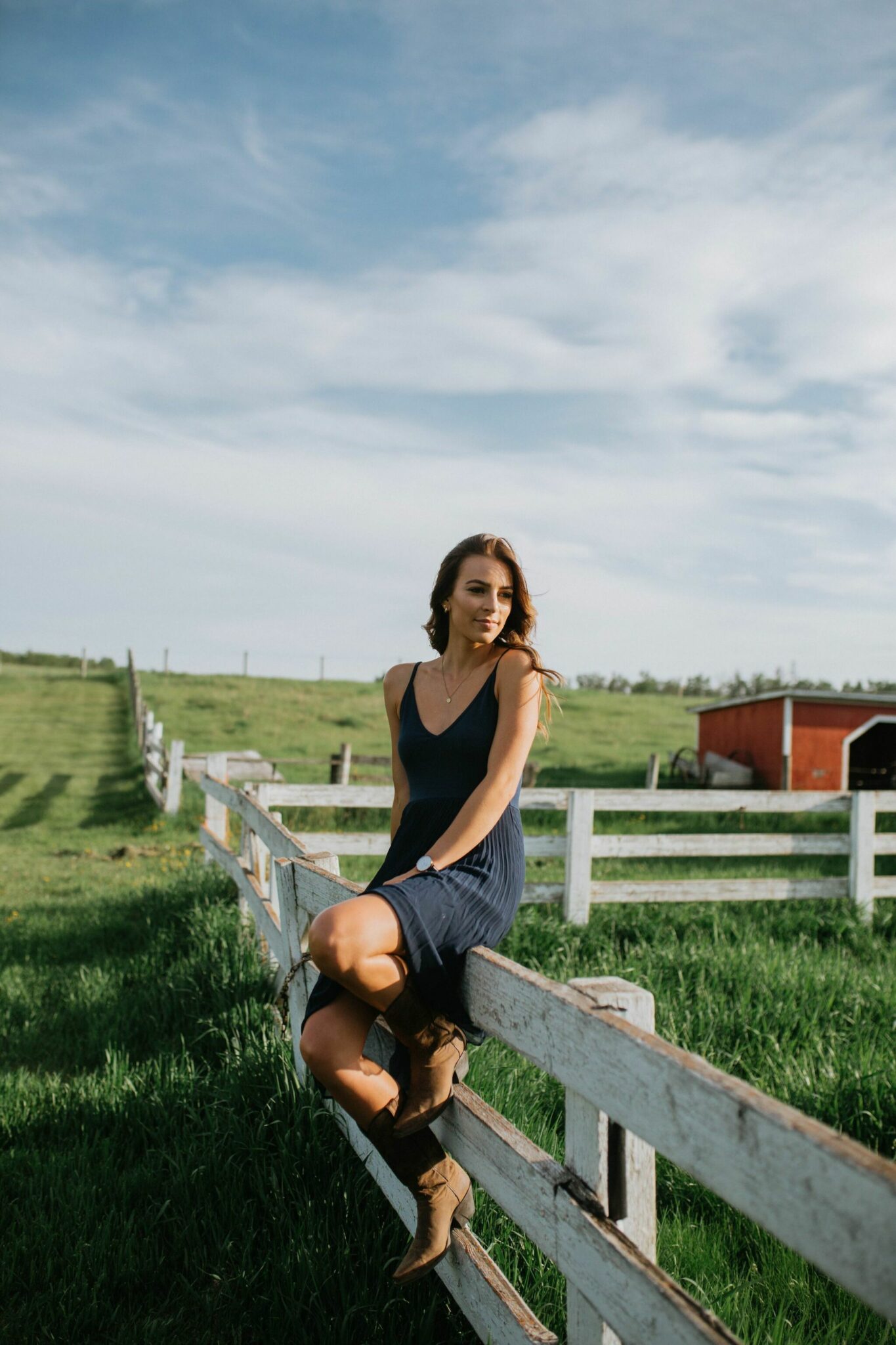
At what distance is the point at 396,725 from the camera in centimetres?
307

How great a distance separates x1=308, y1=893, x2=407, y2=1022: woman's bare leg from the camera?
6.97ft

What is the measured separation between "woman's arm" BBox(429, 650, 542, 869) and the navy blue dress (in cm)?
4

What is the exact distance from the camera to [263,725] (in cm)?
2798

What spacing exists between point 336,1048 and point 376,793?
5421mm

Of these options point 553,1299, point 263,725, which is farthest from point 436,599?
point 263,725

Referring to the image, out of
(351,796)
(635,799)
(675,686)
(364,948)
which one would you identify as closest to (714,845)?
(635,799)

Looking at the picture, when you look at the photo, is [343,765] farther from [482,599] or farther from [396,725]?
[482,599]

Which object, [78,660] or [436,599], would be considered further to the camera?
[78,660]

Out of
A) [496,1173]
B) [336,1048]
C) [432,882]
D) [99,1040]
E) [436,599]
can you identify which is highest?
[436,599]

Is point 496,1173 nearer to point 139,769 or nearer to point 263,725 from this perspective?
point 139,769

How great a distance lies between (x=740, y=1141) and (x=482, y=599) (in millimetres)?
1851

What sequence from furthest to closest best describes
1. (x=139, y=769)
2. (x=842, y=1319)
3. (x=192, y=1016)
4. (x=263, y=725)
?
(x=263, y=725), (x=139, y=769), (x=192, y=1016), (x=842, y=1319)

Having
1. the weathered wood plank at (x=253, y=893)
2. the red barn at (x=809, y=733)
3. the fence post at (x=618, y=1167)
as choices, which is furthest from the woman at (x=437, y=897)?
the red barn at (x=809, y=733)

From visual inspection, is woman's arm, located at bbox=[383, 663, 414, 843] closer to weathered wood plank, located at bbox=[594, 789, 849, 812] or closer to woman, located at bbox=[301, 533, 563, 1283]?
woman, located at bbox=[301, 533, 563, 1283]
